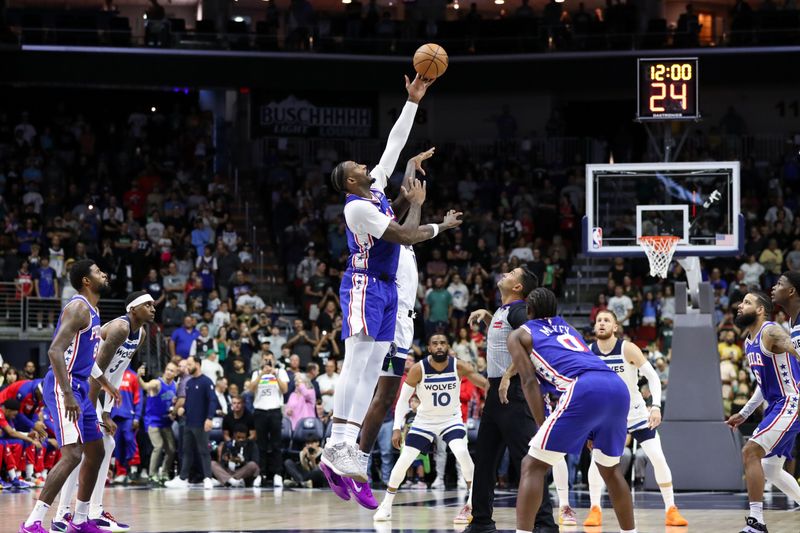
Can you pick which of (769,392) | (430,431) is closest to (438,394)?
(430,431)

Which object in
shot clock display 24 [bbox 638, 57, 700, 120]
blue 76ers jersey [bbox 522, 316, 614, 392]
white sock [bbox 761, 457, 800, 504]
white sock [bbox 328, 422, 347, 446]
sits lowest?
white sock [bbox 761, 457, 800, 504]

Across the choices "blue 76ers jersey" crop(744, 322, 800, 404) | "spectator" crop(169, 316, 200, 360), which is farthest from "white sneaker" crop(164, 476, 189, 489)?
"blue 76ers jersey" crop(744, 322, 800, 404)

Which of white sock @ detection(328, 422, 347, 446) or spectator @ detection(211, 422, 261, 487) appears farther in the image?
spectator @ detection(211, 422, 261, 487)

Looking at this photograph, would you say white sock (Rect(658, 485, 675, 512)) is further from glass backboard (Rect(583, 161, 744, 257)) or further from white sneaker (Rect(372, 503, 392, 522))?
glass backboard (Rect(583, 161, 744, 257))

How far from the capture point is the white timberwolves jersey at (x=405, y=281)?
10.1m

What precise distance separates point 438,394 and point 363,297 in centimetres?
492

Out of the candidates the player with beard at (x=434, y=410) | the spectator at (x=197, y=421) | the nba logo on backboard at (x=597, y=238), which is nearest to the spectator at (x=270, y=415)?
the spectator at (x=197, y=421)

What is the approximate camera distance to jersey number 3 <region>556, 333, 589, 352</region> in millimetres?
9578

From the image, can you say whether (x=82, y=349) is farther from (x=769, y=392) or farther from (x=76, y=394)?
(x=769, y=392)

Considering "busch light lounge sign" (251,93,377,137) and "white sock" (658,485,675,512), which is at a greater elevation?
"busch light lounge sign" (251,93,377,137)

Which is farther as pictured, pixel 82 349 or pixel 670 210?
pixel 670 210

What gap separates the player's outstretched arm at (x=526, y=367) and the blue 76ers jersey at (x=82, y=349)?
4.23 m

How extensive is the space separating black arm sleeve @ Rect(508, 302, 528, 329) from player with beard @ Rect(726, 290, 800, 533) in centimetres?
211

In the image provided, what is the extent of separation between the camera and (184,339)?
72.6 feet
